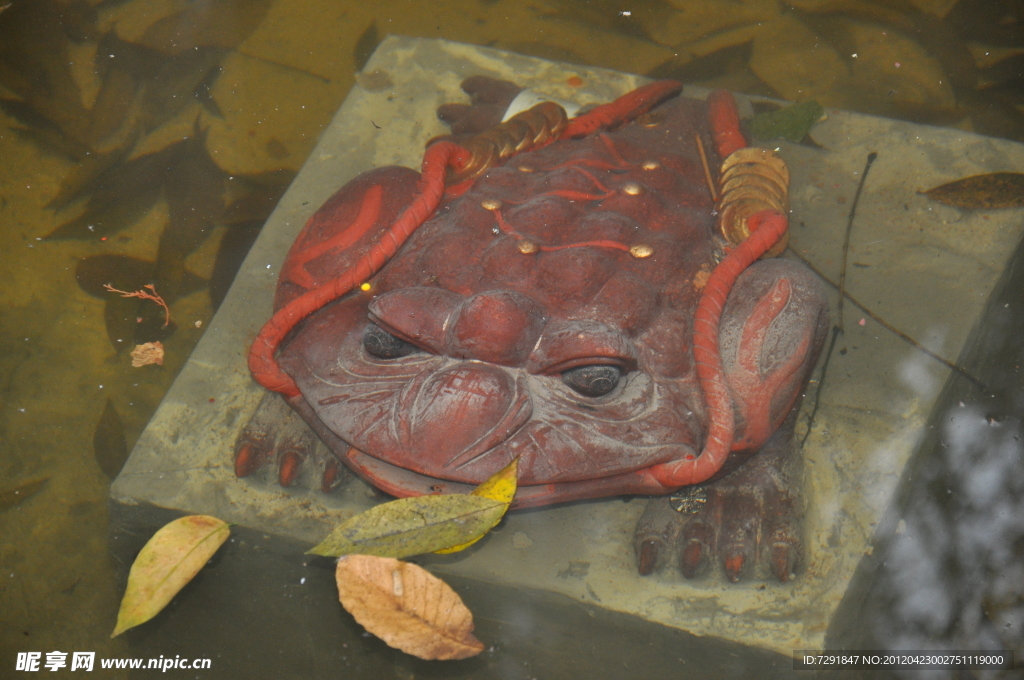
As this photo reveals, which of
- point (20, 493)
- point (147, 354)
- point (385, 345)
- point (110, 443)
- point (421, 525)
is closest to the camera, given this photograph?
point (385, 345)

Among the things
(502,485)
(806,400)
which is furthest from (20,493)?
(806,400)

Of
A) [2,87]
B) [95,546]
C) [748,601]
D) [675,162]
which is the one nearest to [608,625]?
[748,601]

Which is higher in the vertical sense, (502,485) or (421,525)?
(502,485)

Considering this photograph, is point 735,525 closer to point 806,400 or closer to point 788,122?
point 806,400

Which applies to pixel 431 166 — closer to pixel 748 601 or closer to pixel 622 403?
pixel 622 403

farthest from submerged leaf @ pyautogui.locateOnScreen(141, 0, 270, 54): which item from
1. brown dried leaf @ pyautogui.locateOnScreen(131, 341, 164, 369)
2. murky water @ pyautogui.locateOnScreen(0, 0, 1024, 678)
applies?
brown dried leaf @ pyautogui.locateOnScreen(131, 341, 164, 369)

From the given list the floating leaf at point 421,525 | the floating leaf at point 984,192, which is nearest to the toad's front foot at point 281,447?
the floating leaf at point 421,525
